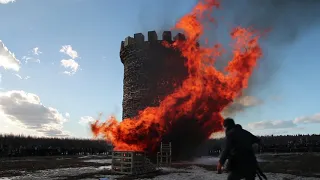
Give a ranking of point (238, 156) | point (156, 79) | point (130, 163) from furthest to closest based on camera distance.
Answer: point (156, 79) → point (130, 163) → point (238, 156)

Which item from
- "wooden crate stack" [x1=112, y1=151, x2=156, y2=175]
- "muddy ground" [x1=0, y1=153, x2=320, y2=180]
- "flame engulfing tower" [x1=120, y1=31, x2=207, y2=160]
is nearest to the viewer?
"muddy ground" [x1=0, y1=153, x2=320, y2=180]

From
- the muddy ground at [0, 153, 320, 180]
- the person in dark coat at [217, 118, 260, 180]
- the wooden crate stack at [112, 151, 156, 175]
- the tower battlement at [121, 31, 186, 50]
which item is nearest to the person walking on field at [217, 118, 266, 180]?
the person in dark coat at [217, 118, 260, 180]

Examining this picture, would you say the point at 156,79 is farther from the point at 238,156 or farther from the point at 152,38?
the point at 238,156

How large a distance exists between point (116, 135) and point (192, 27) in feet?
35.7

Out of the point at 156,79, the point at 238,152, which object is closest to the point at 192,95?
the point at 156,79

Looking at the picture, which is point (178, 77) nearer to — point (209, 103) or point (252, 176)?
point (209, 103)

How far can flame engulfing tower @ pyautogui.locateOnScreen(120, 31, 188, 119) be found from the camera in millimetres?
25953

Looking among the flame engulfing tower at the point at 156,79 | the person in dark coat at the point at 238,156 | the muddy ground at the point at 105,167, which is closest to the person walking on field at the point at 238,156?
the person in dark coat at the point at 238,156

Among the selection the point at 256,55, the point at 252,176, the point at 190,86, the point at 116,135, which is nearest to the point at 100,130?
the point at 116,135

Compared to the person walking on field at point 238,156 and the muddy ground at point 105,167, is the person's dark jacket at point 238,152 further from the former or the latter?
the muddy ground at point 105,167

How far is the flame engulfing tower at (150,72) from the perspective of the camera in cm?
2595

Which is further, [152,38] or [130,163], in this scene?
[152,38]

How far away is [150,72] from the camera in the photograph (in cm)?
2620

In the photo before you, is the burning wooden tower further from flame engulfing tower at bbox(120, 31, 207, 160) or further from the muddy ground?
the muddy ground
